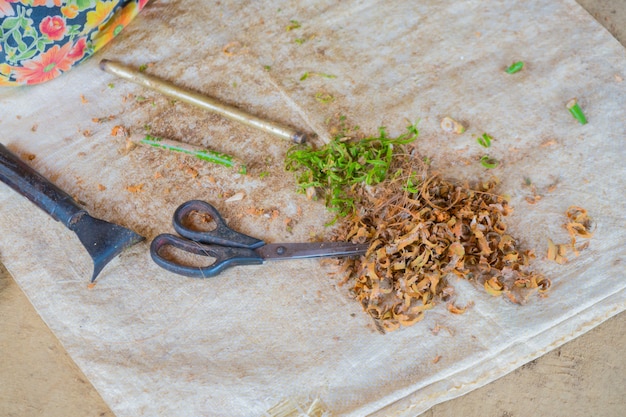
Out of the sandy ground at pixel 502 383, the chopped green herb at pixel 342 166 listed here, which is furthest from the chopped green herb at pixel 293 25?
the sandy ground at pixel 502 383

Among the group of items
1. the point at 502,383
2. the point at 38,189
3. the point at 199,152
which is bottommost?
the point at 502,383

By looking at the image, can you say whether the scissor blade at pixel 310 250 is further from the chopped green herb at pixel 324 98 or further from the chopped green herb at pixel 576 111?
the chopped green herb at pixel 576 111

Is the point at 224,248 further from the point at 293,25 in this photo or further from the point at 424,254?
the point at 293,25

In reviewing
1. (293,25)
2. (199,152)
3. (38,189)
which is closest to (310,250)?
(199,152)

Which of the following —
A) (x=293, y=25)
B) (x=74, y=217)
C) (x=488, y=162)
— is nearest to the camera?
(x=74, y=217)

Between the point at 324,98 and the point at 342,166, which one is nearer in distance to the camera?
the point at 342,166

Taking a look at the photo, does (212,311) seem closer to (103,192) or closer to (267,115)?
(103,192)

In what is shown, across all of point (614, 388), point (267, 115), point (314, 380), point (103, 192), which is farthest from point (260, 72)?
point (614, 388)
